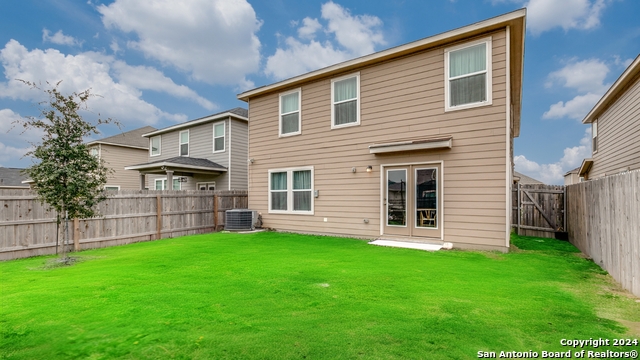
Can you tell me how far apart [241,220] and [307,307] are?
24.8ft

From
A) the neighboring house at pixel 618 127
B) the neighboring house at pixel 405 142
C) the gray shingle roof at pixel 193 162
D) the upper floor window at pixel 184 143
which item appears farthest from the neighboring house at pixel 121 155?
the neighboring house at pixel 618 127

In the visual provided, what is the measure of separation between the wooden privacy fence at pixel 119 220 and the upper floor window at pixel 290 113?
391 centimetres

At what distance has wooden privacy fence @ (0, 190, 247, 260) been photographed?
628cm

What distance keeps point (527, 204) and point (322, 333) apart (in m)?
9.86

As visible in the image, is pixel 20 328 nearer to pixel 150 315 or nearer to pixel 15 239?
pixel 150 315

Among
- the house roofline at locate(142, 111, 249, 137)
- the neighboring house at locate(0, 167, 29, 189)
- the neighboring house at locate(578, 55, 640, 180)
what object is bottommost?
the neighboring house at locate(0, 167, 29, 189)

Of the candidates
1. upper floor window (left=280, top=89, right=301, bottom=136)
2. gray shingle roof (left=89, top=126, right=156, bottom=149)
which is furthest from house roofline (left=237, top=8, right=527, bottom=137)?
gray shingle roof (left=89, top=126, right=156, bottom=149)

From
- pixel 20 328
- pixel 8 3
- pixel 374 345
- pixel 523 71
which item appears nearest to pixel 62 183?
pixel 20 328

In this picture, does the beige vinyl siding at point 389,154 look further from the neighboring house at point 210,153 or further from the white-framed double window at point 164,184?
the white-framed double window at point 164,184

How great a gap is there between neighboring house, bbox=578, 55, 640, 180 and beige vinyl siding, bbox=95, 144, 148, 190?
2502 cm

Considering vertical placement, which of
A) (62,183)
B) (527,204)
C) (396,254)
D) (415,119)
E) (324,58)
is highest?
(324,58)

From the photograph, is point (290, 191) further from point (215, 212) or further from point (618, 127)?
point (618, 127)

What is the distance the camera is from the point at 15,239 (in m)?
6.29

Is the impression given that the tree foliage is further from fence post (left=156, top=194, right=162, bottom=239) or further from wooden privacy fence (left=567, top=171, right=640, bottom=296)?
wooden privacy fence (left=567, top=171, right=640, bottom=296)
